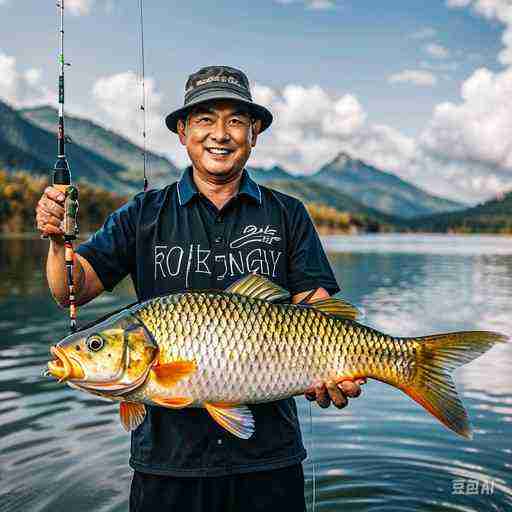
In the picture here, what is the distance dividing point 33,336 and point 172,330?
1330cm

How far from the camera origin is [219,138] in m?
3.65

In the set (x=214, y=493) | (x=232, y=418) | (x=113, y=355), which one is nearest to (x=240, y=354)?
(x=232, y=418)

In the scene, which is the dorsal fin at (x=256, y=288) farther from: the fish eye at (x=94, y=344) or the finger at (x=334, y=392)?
the fish eye at (x=94, y=344)

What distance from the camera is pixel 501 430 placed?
28.2ft

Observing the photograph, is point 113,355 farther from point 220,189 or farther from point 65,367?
point 220,189

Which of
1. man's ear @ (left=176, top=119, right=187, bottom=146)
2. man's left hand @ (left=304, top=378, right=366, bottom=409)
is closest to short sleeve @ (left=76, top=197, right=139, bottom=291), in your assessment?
man's ear @ (left=176, top=119, right=187, bottom=146)

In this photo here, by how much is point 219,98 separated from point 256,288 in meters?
1.07

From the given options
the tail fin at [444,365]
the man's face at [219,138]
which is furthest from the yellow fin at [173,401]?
the man's face at [219,138]

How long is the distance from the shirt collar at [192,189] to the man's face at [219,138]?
0.09 m

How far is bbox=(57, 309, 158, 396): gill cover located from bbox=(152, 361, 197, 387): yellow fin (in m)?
0.05

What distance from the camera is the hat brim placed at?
362 cm

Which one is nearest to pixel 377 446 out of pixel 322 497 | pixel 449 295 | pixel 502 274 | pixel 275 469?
pixel 322 497

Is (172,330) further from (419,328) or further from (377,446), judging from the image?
(419,328)

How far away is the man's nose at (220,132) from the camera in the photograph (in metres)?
3.65
